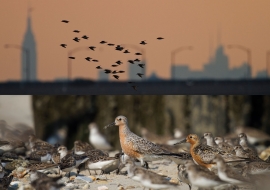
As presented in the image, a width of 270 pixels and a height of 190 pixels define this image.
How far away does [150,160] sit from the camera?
455 inches

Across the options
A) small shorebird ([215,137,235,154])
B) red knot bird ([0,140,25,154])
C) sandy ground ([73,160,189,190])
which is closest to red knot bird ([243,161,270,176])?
sandy ground ([73,160,189,190])

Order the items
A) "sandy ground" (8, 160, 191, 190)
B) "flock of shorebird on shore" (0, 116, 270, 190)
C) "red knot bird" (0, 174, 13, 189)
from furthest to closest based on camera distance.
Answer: "sandy ground" (8, 160, 191, 190) < "red knot bird" (0, 174, 13, 189) < "flock of shorebird on shore" (0, 116, 270, 190)

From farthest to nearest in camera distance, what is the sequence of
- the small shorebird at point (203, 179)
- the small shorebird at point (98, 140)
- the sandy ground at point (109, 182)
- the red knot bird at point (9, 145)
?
the small shorebird at point (98, 140) < the red knot bird at point (9, 145) < the sandy ground at point (109, 182) < the small shorebird at point (203, 179)

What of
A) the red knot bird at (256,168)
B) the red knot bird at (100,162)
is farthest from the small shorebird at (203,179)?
the red knot bird at (100,162)

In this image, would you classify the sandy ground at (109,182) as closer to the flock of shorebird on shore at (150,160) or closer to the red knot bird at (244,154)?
the flock of shorebird on shore at (150,160)

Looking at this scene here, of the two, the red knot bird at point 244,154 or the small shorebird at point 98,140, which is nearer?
the red knot bird at point 244,154

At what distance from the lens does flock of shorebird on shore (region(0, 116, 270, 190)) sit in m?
9.13

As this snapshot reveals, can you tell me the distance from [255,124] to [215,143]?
5498mm

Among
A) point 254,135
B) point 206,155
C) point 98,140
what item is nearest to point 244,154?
point 206,155

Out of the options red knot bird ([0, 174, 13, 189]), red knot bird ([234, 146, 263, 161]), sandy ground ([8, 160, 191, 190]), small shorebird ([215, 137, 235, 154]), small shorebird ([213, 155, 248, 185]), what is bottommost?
sandy ground ([8, 160, 191, 190])

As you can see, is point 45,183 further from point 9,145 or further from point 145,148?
point 9,145

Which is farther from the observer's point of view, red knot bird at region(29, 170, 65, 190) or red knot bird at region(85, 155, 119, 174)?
red knot bird at region(85, 155, 119, 174)

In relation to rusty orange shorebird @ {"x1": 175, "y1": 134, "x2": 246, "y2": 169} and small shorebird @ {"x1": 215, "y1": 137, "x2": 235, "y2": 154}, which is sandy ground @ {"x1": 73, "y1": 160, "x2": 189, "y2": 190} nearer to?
rusty orange shorebird @ {"x1": 175, "y1": 134, "x2": 246, "y2": 169}

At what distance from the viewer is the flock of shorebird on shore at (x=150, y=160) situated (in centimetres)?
913
